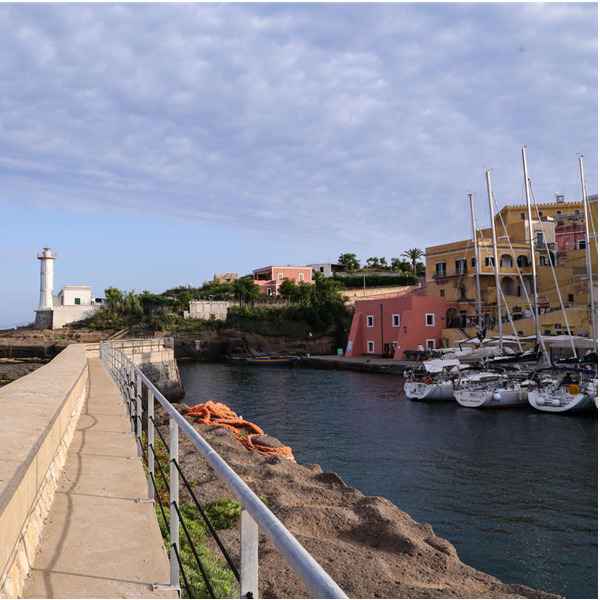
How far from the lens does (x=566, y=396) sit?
2767cm

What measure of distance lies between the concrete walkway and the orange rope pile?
8.21 meters

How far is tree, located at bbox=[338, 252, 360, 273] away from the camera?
3720 inches

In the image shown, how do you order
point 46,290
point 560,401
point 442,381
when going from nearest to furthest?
point 560,401 → point 442,381 → point 46,290

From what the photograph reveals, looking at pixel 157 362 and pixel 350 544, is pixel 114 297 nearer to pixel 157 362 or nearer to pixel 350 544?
pixel 157 362

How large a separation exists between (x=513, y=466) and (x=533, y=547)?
677 centimetres

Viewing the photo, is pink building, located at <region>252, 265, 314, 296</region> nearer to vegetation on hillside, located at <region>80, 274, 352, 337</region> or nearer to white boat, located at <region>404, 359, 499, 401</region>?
vegetation on hillside, located at <region>80, 274, 352, 337</region>

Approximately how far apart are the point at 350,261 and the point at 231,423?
7983cm

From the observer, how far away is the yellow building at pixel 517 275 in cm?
4700

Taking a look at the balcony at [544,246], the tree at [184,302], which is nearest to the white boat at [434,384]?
the balcony at [544,246]

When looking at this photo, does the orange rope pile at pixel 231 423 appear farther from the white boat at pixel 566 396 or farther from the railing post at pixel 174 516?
the white boat at pixel 566 396

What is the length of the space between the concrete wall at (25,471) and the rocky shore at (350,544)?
2357 millimetres

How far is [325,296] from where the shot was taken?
234 feet

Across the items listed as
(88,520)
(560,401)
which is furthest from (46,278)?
(88,520)

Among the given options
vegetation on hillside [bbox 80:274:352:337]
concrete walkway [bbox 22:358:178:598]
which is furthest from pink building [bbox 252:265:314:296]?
concrete walkway [bbox 22:358:178:598]
